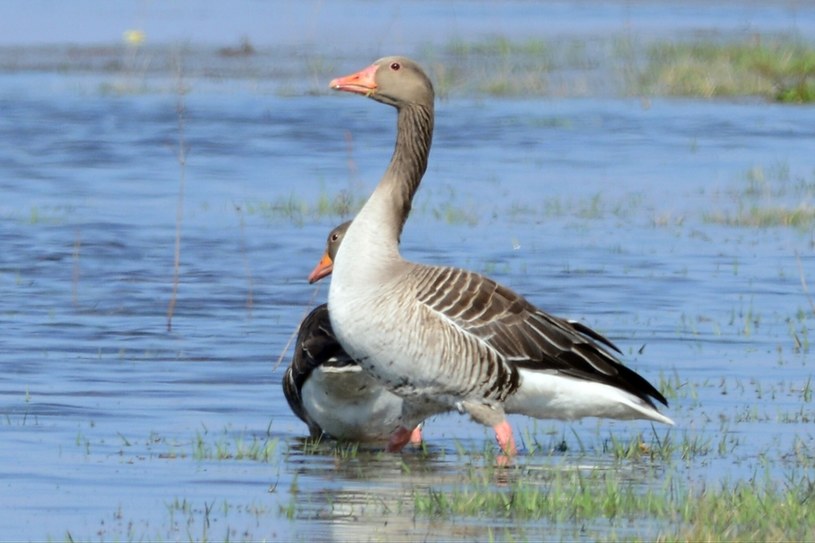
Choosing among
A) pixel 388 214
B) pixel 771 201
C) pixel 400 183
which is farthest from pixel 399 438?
pixel 771 201

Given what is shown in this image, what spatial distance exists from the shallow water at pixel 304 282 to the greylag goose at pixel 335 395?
0.69 ft

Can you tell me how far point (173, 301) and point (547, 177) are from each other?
846 centimetres

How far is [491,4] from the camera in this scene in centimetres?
5247

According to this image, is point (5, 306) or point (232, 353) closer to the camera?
point (232, 353)

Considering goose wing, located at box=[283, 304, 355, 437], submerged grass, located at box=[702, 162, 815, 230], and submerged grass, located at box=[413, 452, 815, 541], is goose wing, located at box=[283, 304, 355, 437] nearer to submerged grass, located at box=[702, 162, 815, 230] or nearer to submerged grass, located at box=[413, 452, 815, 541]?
submerged grass, located at box=[413, 452, 815, 541]

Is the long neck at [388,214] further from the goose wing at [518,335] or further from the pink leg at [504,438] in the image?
the pink leg at [504,438]

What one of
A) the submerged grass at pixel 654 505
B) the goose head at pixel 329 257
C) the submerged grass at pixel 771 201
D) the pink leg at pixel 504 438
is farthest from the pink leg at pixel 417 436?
the submerged grass at pixel 771 201

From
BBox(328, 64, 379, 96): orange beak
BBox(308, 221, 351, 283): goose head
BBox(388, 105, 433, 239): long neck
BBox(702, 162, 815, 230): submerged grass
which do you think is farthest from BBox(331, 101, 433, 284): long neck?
BBox(702, 162, 815, 230): submerged grass

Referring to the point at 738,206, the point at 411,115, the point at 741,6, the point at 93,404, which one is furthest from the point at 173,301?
the point at 741,6

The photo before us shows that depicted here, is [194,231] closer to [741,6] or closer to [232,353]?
[232,353]

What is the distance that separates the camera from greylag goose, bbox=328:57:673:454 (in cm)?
892

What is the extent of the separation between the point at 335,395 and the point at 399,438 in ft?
1.44

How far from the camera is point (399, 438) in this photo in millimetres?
9539

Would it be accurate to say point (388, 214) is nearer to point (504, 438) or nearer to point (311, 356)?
point (311, 356)
